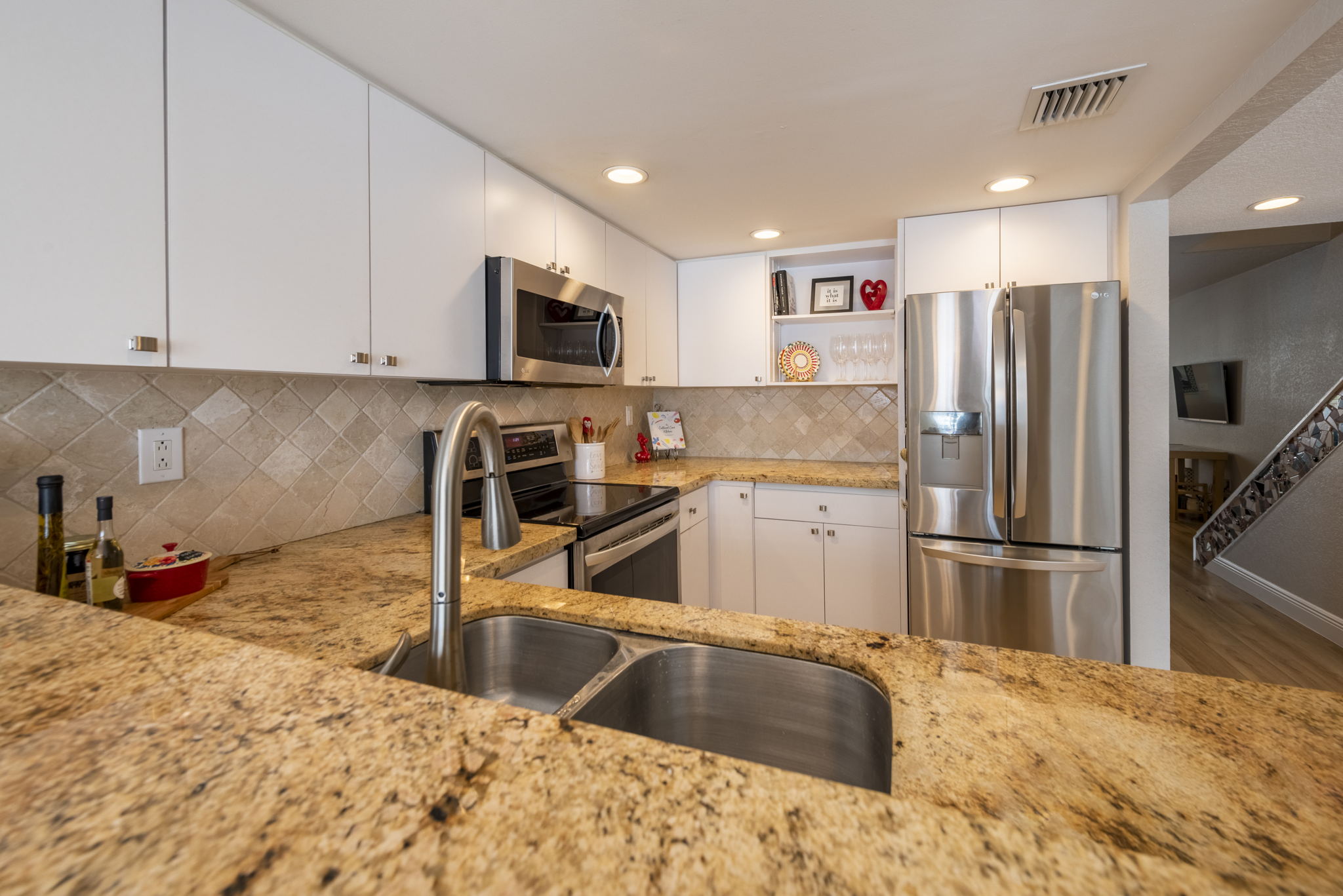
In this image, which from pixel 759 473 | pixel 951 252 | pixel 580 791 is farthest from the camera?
pixel 759 473

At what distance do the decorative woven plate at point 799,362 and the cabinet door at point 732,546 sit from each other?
2.47 feet

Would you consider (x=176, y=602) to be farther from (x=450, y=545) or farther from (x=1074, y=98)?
(x=1074, y=98)

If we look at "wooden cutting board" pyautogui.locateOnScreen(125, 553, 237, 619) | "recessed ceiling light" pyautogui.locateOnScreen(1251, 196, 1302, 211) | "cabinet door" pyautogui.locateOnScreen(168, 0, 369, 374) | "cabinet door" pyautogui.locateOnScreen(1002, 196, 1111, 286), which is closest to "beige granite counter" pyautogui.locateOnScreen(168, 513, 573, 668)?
"wooden cutting board" pyautogui.locateOnScreen(125, 553, 237, 619)

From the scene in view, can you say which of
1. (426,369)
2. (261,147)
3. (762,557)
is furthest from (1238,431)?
(261,147)

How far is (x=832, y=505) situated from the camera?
112 inches

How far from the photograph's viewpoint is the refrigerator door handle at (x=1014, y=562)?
2207mm

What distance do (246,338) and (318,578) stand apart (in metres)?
0.55

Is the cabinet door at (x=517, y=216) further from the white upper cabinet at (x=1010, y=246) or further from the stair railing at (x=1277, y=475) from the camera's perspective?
the stair railing at (x=1277, y=475)

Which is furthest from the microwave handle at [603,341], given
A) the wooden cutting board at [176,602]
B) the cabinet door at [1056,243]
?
the cabinet door at [1056,243]

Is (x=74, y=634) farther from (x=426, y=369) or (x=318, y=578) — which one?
(x=426, y=369)

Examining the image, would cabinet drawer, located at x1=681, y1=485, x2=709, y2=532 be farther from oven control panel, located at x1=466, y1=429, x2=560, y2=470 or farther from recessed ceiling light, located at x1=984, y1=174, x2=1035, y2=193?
recessed ceiling light, located at x1=984, y1=174, x2=1035, y2=193

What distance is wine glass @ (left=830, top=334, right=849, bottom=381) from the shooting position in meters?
3.34

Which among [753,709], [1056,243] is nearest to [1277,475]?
[1056,243]

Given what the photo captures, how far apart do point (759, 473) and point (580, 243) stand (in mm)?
1425
